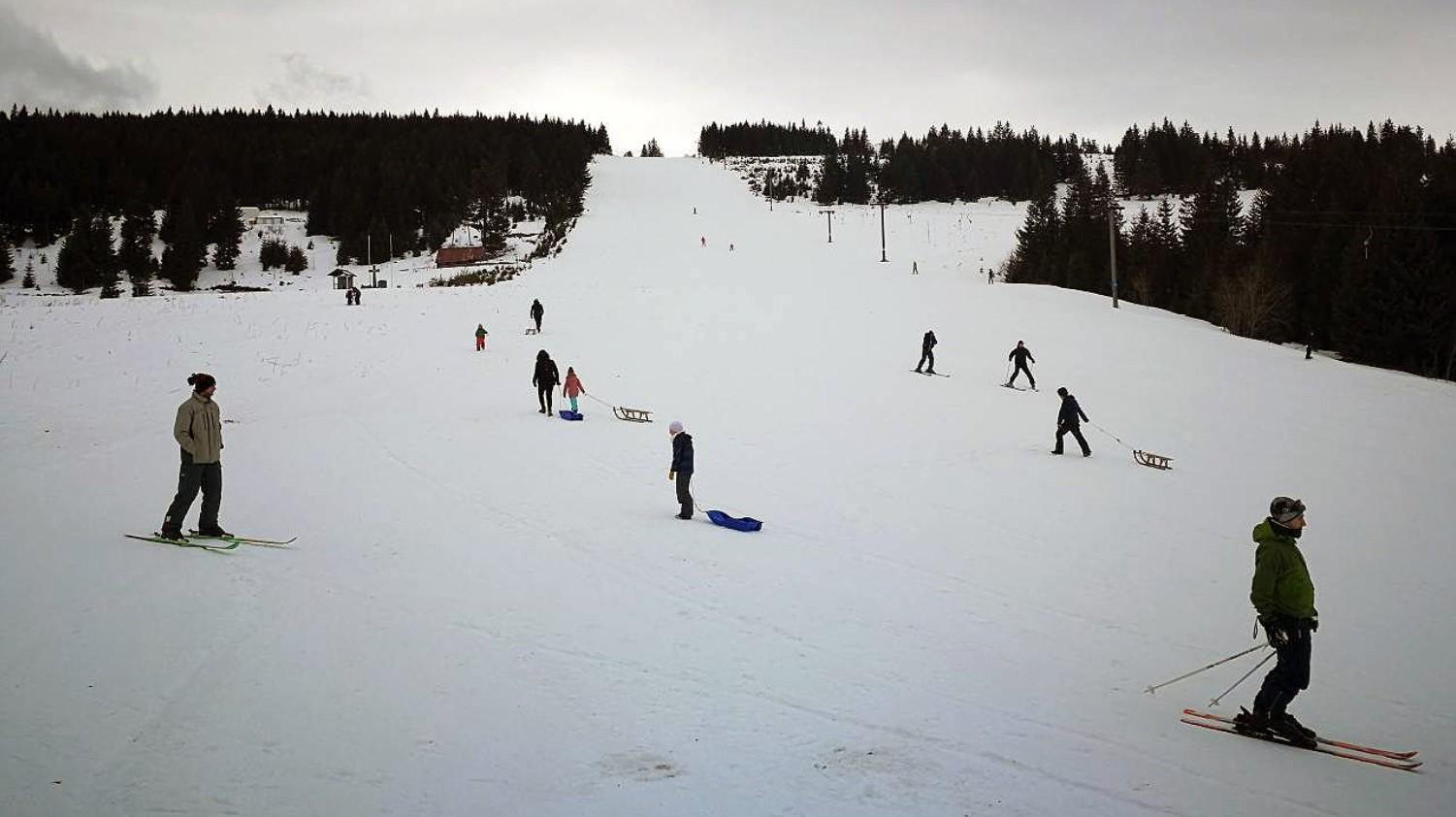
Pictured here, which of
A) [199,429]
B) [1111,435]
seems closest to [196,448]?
[199,429]

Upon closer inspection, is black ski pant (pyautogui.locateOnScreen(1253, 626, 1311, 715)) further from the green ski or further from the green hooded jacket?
the green ski

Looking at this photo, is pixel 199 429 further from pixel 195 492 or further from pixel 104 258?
pixel 104 258

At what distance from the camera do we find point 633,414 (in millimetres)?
20219

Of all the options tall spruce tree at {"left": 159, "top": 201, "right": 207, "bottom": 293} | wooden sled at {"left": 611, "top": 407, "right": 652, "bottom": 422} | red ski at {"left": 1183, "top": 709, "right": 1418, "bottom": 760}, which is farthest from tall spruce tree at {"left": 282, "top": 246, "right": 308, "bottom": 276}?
red ski at {"left": 1183, "top": 709, "right": 1418, "bottom": 760}

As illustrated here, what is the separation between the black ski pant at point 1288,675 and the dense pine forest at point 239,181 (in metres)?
78.8

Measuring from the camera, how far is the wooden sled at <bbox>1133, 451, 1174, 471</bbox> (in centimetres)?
1725

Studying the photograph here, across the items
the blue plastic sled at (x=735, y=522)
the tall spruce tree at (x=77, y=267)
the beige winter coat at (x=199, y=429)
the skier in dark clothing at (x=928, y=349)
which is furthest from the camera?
the tall spruce tree at (x=77, y=267)

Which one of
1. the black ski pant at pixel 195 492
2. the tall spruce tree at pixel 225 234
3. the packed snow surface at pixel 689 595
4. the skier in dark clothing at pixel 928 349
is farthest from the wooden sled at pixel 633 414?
the tall spruce tree at pixel 225 234

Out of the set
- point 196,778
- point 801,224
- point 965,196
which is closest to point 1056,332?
point 196,778

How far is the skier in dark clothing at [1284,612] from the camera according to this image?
591 centimetres

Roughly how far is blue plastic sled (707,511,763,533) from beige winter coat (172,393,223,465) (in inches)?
253

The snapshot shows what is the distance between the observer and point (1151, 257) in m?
61.6

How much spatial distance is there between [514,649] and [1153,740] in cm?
525

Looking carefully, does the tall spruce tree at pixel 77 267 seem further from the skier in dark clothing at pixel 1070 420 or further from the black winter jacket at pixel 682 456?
the skier in dark clothing at pixel 1070 420
